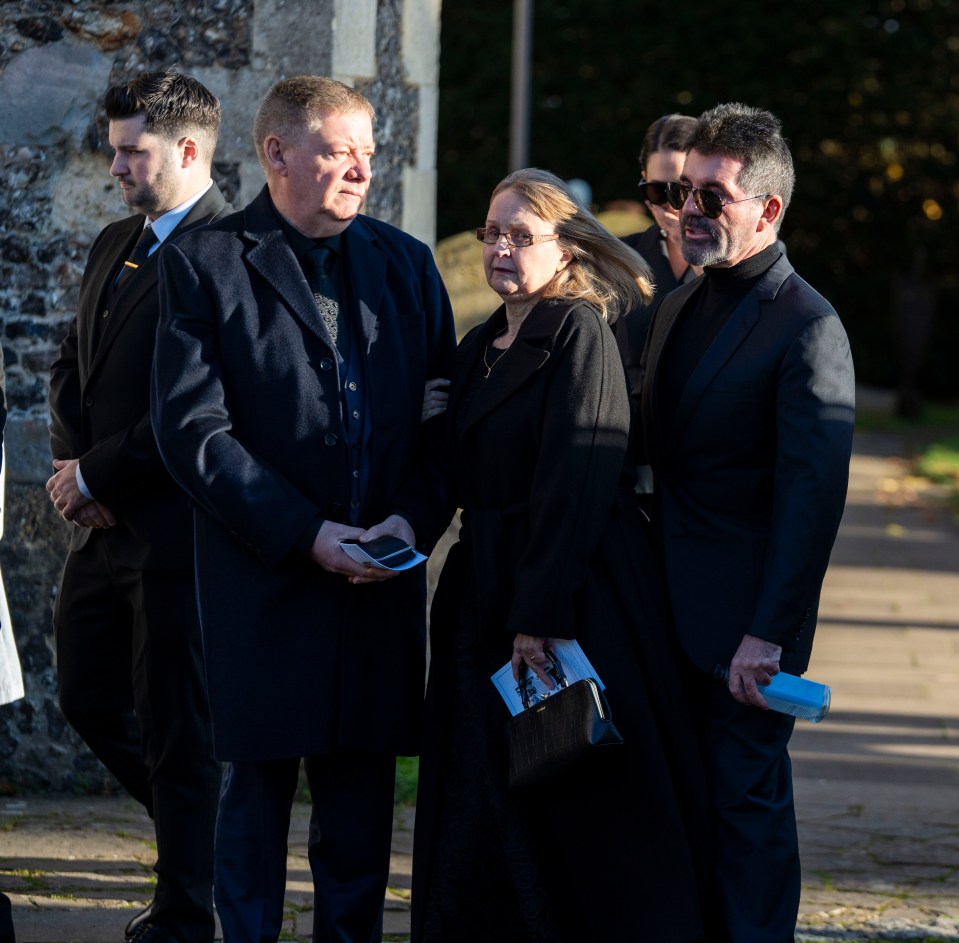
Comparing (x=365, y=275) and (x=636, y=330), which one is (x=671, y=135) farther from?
(x=365, y=275)

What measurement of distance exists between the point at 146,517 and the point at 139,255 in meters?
0.67

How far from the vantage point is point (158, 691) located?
401 centimetres

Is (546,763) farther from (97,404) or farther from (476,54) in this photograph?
(476,54)

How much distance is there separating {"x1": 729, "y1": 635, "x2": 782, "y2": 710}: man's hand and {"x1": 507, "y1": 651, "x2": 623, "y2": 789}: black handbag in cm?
30

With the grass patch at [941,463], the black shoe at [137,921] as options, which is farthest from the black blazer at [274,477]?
the grass patch at [941,463]

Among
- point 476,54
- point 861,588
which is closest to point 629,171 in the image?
point 476,54

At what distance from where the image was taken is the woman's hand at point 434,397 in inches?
145

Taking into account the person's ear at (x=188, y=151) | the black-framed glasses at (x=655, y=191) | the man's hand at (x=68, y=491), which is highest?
the person's ear at (x=188, y=151)

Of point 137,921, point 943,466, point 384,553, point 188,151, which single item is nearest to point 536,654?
point 384,553

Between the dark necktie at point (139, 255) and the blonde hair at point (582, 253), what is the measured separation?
99 cm

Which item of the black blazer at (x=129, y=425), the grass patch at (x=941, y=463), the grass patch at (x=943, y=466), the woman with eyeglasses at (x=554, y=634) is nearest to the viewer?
the woman with eyeglasses at (x=554, y=634)

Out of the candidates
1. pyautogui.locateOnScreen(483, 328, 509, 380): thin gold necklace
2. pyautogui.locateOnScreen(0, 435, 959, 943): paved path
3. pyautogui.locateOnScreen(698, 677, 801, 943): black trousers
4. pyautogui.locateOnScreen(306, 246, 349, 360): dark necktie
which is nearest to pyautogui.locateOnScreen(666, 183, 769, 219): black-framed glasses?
pyautogui.locateOnScreen(483, 328, 509, 380): thin gold necklace

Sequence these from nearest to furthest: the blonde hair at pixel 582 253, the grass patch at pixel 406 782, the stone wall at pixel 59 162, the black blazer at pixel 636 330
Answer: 1. the blonde hair at pixel 582 253
2. the black blazer at pixel 636 330
3. the stone wall at pixel 59 162
4. the grass patch at pixel 406 782

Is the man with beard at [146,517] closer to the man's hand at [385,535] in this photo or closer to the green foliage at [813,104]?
A: the man's hand at [385,535]
